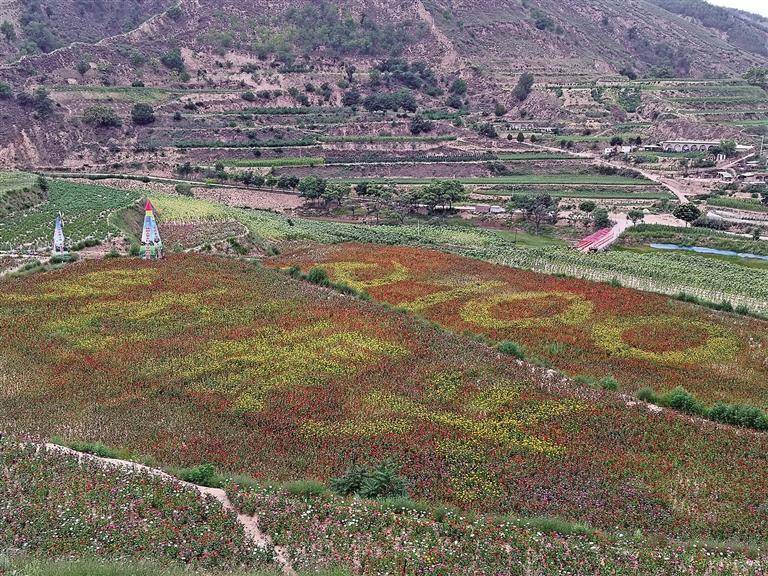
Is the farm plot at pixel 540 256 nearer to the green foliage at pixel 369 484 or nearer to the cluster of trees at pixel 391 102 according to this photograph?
the green foliage at pixel 369 484

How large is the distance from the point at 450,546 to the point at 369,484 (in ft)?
9.98

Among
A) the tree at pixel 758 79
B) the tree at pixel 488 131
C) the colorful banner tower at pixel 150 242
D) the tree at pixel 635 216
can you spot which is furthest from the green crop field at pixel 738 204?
the tree at pixel 758 79

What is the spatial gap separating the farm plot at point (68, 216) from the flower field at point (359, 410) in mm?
12656

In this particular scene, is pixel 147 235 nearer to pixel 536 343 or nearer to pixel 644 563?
pixel 536 343

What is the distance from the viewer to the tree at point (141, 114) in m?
95.6

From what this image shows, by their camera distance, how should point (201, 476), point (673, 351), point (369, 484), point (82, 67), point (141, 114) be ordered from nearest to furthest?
point (369, 484) → point (201, 476) → point (673, 351) → point (141, 114) → point (82, 67)

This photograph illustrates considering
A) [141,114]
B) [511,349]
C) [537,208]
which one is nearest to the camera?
[511,349]

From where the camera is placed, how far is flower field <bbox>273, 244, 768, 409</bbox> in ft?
89.1

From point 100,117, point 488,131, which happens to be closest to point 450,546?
point 100,117

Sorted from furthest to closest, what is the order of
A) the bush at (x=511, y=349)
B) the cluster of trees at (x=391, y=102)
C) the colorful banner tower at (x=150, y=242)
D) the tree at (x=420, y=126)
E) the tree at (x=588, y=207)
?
1. the cluster of trees at (x=391, y=102)
2. the tree at (x=420, y=126)
3. the tree at (x=588, y=207)
4. the colorful banner tower at (x=150, y=242)
5. the bush at (x=511, y=349)

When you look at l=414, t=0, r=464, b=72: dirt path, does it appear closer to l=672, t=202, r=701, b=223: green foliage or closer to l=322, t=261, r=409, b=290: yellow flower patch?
l=672, t=202, r=701, b=223: green foliage

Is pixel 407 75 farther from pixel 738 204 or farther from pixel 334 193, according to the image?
pixel 738 204

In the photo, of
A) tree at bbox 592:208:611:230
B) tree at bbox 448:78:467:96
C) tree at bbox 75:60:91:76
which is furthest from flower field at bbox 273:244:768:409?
tree at bbox 448:78:467:96

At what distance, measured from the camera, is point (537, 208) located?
68.1m
